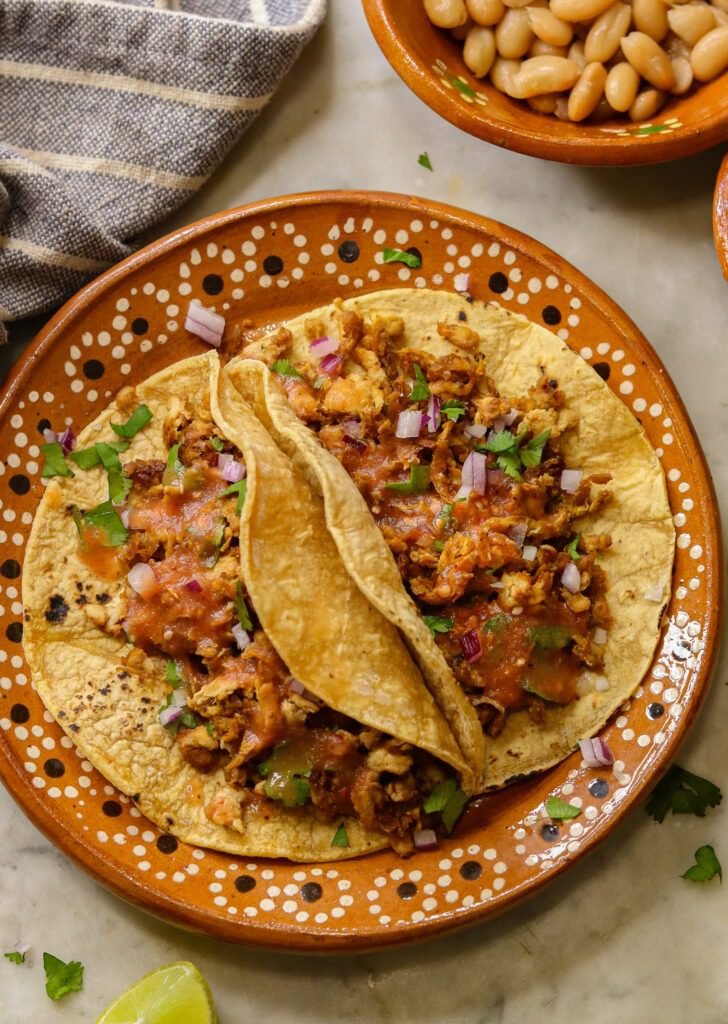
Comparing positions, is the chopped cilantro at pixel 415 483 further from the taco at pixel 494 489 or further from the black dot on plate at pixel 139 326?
the black dot on plate at pixel 139 326

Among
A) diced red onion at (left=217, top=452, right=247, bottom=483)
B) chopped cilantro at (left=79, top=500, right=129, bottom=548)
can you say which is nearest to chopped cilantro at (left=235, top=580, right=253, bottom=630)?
diced red onion at (left=217, top=452, right=247, bottom=483)

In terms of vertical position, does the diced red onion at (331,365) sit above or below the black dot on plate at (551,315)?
below

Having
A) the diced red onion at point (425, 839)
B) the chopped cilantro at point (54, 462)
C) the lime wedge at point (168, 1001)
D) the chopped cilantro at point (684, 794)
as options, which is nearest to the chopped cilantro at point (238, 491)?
the chopped cilantro at point (54, 462)

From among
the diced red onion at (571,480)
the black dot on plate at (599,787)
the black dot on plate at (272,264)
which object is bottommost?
the black dot on plate at (599,787)

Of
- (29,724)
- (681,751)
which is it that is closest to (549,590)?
(681,751)

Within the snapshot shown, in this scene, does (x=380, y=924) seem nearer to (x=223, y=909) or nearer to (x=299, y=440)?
(x=223, y=909)

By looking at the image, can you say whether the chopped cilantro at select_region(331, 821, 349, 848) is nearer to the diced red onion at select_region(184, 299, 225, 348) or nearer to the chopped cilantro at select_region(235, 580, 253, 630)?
the chopped cilantro at select_region(235, 580, 253, 630)

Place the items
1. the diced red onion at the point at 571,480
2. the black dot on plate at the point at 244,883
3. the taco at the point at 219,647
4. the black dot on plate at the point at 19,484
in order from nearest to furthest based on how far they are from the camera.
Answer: the taco at the point at 219,647 → the black dot on plate at the point at 244,883 → the diced red onion at the point at 571,480 → the black dot on plate at the point at 19,484
